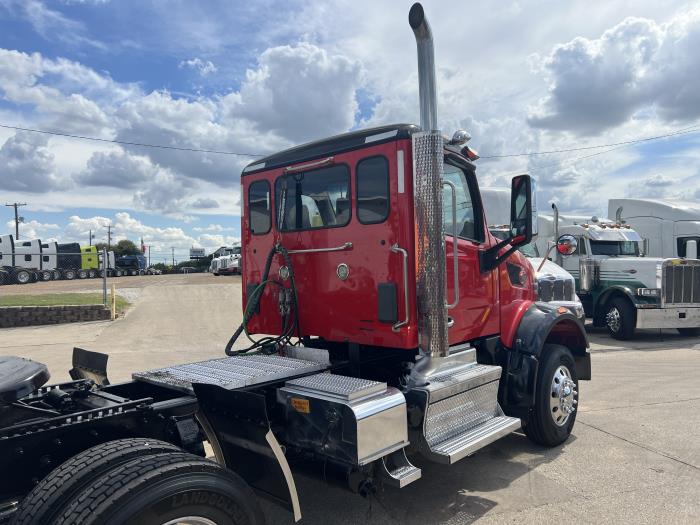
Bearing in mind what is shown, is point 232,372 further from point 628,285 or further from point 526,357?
point 628,285

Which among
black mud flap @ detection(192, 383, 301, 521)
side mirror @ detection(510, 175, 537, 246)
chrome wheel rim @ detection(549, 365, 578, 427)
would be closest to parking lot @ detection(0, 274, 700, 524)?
chrome wheel rim @ detection(549, 365, 578, 427)

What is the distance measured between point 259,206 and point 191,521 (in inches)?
113

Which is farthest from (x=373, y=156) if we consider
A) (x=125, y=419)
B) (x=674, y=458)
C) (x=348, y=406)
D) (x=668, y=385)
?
(x=668, y=385)

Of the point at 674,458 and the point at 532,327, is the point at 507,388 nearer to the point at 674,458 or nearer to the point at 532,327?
the point at 532,327

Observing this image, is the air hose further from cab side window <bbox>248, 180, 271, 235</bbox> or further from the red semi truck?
cab side window <bbox>248, 180, 271, 235</bbox>

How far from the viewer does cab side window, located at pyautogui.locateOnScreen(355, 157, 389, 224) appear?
3.74 metres

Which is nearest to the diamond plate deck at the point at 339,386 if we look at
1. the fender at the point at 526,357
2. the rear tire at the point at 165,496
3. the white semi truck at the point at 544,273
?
the rear tire at the point at 165,496

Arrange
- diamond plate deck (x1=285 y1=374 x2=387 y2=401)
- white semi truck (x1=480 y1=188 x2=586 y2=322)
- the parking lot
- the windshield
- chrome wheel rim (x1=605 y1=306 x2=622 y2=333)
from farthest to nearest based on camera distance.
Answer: the windshield
chrome wheel rim (x1=605 y1=306 x2=622 y2=333)
white semi truck (x1=480 y1=188 x2=586 y2=322)
the parking lot
diamond plate deck (x1=285 y1=374 x2=387 y2=401)

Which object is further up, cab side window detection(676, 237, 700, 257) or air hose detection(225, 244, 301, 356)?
cab side window detection(676, 237, 700, 257)

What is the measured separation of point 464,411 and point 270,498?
151cm

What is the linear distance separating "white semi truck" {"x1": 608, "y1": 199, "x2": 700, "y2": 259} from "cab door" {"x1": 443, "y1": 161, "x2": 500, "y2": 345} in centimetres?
1207

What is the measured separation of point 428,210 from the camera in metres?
3.52

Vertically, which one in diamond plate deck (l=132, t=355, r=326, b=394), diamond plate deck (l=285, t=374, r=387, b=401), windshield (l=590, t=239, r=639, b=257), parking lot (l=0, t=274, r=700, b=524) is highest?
windshield (l=590, t=239, r=639, b=257)

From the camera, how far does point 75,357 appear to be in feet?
13.3
